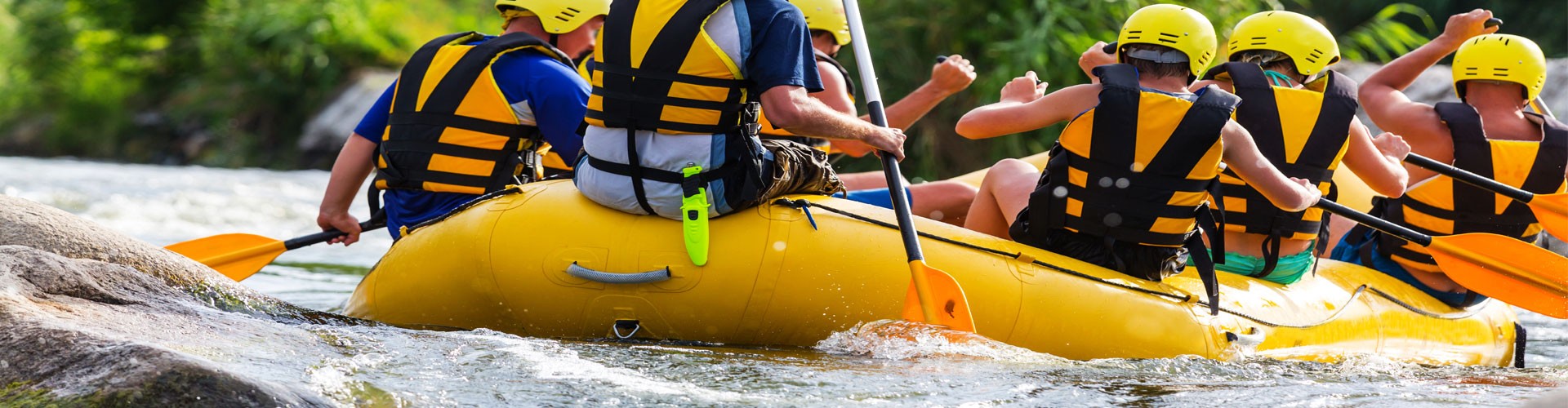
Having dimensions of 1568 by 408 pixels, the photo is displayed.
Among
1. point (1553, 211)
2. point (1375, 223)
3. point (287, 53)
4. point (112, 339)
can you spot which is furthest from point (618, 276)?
point (287, 53)

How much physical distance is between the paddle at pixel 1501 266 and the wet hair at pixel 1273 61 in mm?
535

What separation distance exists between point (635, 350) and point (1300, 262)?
2092mm

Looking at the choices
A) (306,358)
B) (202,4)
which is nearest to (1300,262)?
(306,358)

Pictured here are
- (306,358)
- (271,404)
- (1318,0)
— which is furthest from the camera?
(1318,0)

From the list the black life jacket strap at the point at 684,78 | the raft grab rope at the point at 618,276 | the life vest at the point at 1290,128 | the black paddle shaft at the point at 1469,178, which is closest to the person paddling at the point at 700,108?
the black life jacket strap at the point at 684,78

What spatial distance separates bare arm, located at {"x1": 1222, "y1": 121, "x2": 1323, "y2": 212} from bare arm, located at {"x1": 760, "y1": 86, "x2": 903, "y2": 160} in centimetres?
96

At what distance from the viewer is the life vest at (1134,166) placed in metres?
3.47

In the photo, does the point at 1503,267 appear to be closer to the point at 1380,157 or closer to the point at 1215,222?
the point at 1380,157

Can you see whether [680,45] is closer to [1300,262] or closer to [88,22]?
[1300,262]

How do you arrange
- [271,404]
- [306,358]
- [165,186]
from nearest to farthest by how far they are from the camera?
1. [271,404]
2. [306,358]
3. [165,186]

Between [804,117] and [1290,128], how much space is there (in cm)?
158

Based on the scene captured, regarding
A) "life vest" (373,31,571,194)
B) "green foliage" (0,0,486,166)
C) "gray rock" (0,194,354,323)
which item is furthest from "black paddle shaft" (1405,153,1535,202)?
"green foliage" (0,0,486,166)

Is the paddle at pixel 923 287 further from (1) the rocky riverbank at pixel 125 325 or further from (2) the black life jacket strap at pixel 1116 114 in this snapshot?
(1) the rocky riverbank at pixel 125 325

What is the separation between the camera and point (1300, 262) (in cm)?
416
